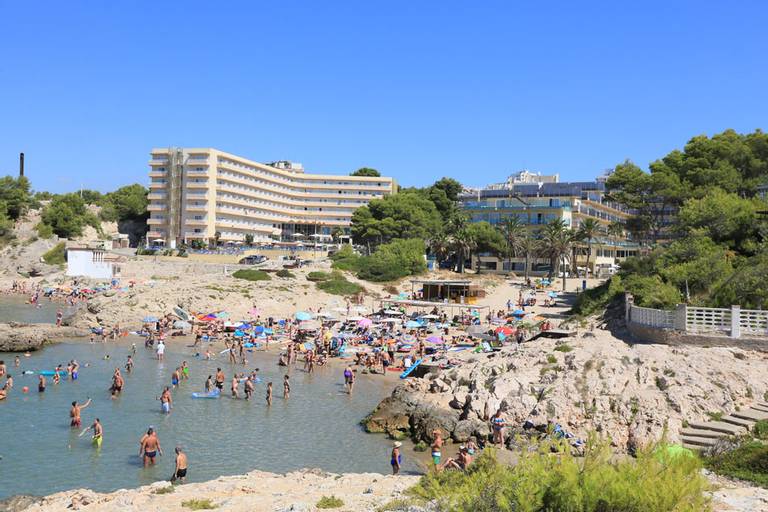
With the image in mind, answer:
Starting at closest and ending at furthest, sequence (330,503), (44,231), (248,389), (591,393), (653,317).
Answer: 1. (330,503)
2. (591,393)
3. (653,317)
4. (248,389)
5. (44,231)

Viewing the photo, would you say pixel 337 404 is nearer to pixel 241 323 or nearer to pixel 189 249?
pixel 241 323

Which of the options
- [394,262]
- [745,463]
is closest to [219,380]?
[745,463]

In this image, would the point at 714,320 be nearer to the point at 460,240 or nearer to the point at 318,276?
the point at 318,276

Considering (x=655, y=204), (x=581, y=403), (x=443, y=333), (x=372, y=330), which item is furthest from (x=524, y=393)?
(x=655, y=204)

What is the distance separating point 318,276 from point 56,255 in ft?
127

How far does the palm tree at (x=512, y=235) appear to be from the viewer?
71.0 metres

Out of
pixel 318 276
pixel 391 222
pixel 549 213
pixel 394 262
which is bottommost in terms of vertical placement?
pixel 318 276

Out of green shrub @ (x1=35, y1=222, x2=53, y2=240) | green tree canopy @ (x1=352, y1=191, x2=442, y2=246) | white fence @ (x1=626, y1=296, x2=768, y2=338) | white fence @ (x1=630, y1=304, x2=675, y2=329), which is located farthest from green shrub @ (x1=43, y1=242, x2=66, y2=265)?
white fence @ (x1=626, y1=296, x2=768, y2=338)

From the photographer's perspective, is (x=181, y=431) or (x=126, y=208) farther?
(x=126, y=208)

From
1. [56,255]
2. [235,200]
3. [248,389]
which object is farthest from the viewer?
[235,200]

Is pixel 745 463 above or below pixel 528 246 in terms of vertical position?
below

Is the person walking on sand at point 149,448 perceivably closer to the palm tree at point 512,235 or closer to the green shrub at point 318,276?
the green shrub at point 318,276

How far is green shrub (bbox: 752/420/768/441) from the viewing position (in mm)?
16747

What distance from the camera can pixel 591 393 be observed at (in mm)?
21750
